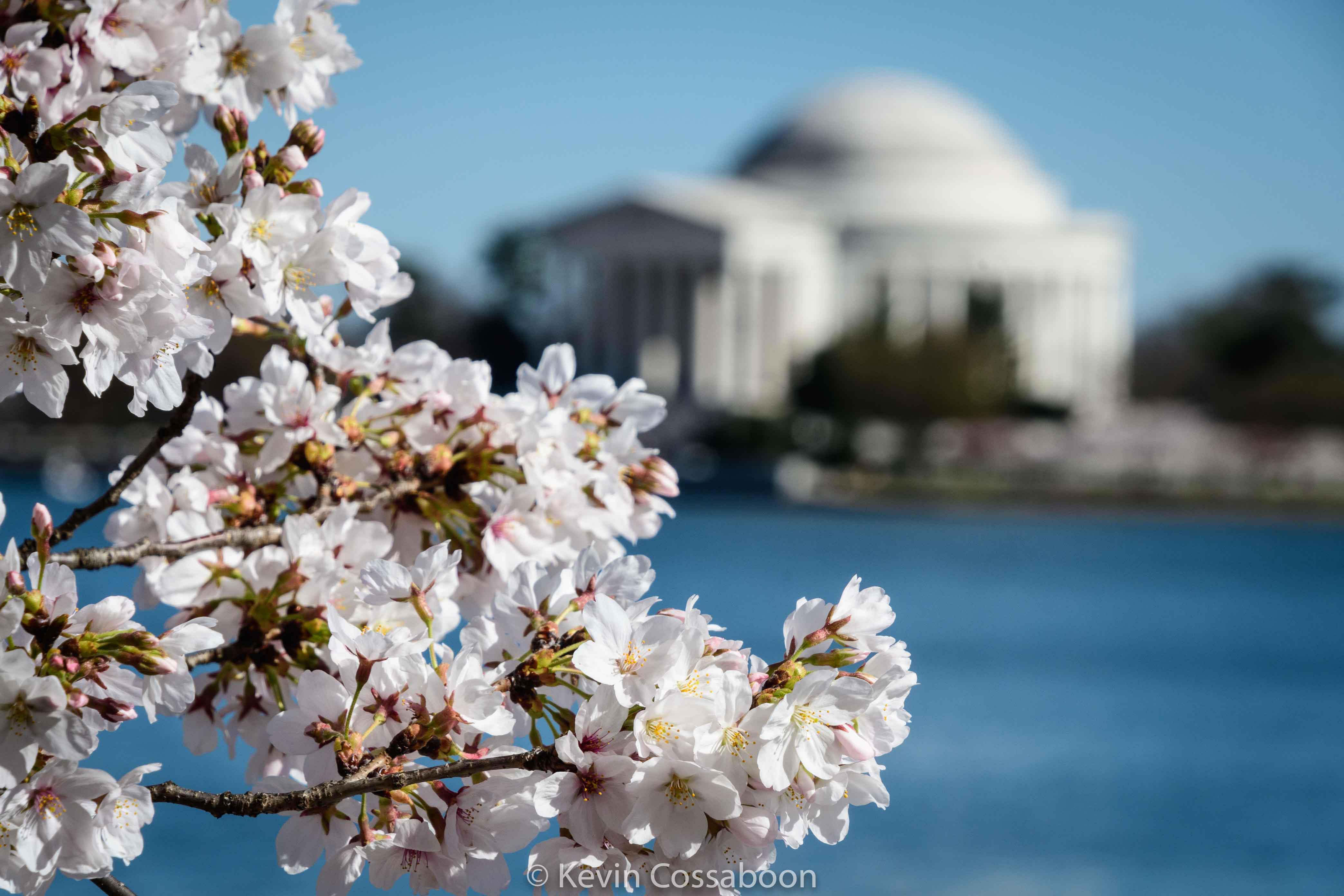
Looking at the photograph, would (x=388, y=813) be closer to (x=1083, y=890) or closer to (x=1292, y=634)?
(x=1083, y=890)

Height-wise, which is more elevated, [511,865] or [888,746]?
[888,746]

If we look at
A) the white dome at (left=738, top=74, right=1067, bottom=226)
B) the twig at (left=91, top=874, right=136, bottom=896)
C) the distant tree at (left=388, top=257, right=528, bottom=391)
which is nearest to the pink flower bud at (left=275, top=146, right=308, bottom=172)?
the twig at (left=91, top=874, right=136, bottom=896)

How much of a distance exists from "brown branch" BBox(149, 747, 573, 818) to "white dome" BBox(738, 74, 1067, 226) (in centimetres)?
6094

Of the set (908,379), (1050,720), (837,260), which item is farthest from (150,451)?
(837,260)

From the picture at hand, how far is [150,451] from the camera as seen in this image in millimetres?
1840

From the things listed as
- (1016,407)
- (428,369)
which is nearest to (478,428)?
(428,369)

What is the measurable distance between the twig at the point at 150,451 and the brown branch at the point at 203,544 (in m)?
0.04

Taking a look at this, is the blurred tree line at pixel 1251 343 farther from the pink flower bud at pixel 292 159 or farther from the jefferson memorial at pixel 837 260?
the pink flower bud at pixel 292 159

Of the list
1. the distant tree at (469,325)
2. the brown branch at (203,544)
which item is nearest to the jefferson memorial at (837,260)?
the distant tree at (469,325)

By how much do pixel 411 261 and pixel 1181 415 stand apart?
27.7 meters

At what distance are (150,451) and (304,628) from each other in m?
0.30

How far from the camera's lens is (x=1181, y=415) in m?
52.9

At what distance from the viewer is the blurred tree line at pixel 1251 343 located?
2377 inches

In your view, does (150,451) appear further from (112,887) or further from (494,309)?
(494,309)
